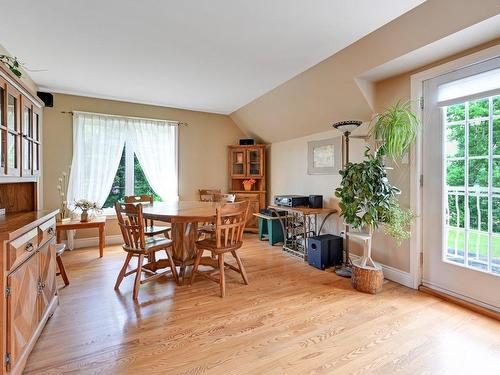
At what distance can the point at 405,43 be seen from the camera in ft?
7.15

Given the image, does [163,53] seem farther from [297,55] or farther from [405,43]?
[405,43]

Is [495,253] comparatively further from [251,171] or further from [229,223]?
[251,171]

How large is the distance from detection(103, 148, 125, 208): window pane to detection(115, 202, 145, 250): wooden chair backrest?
7.01 ft

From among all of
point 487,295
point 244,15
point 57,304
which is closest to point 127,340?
point 57,304

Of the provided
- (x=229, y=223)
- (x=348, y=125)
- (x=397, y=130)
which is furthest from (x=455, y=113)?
(x=229, y=223)

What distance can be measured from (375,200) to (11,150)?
2.98 meters

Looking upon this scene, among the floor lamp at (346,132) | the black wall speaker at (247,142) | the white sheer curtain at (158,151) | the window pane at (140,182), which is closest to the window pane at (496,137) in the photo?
the floor lamp at (346,132)

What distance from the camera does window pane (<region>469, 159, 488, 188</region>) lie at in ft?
6.88

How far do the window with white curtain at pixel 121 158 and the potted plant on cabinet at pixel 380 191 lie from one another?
10.6 feet

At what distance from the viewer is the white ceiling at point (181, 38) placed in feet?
6.34

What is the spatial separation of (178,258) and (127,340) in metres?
1.19

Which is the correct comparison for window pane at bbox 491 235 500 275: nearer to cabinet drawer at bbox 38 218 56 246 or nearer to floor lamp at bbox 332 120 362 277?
floor lamp at bbox 332 120 362 277

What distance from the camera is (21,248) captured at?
1.42 m

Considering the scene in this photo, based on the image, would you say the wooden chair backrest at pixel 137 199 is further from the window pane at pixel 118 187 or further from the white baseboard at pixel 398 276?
the white baseboard at pixel 398 276
